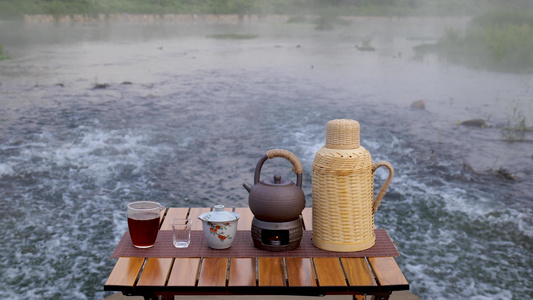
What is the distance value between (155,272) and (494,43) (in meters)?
15.1

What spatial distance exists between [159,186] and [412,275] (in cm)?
330

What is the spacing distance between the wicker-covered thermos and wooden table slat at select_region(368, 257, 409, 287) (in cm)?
10

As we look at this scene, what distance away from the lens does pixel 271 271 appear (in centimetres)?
182

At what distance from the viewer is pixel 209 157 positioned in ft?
25.9

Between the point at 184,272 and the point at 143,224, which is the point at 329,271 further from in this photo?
the point at 143,224

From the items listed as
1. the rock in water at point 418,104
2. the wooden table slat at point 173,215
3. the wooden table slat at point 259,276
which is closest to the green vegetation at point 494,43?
the rock in water at point 418,104

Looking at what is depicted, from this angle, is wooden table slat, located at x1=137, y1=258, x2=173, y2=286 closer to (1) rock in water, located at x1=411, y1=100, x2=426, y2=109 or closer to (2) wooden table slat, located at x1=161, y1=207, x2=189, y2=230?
(2) wooden table slat, located at x1=161, y1=207, x2=189, y2=230

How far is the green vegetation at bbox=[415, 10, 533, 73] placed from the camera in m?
14.2

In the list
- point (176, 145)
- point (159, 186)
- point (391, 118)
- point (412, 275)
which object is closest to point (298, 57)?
point (391, 118)

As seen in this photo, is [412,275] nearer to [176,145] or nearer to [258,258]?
[258,258]

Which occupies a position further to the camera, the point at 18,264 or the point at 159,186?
the point at 159,186

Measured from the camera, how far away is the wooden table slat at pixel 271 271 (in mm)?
1748

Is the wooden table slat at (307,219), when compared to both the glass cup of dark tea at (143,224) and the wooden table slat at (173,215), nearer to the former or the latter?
the wooden table slat at (173,215)

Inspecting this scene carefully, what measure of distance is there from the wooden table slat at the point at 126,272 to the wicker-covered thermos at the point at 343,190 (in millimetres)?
638
